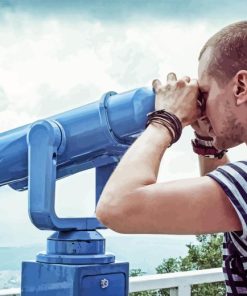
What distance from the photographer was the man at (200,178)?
855 millimetres

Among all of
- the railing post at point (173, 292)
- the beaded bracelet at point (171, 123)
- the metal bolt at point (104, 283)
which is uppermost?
the beaded bracelet at point (171, 123)

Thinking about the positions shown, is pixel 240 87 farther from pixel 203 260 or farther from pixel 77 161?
pixel 203 260

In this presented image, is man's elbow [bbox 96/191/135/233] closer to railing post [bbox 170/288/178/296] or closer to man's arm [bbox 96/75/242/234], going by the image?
man's arm [bbox 96/75/242/234]

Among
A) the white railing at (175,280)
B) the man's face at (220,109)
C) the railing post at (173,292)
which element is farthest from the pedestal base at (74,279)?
the railing post at (173,292)

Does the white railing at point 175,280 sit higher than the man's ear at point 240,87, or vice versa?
the man's ear at point 240,87

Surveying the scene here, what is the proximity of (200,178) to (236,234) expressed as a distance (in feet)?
0.34

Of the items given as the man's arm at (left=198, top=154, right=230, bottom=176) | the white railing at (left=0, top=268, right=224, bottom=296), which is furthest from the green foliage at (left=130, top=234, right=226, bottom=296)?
the man's arm at (left=198, top=154, right=230, bottom=176)

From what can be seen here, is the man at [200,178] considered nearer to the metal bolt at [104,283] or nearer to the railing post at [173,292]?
the metal bolt at [104,283]

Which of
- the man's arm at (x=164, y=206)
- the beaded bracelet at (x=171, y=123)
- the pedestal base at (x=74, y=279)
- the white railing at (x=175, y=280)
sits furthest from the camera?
the white railing at (x=175, y=280)

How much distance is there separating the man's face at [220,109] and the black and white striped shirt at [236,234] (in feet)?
0.26

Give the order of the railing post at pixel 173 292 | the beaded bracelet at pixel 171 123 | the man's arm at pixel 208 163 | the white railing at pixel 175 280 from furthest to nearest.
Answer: the railing post at pixel 173 292, the white railing at pixel 175 280, the man's arm at pixel 208 163, the beaded bracelet at pixel 171 123

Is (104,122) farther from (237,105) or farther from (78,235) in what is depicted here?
(237,105)

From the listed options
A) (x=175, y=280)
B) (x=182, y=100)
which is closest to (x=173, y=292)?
(x=175, y=280)

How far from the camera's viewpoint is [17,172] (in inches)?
52.6
